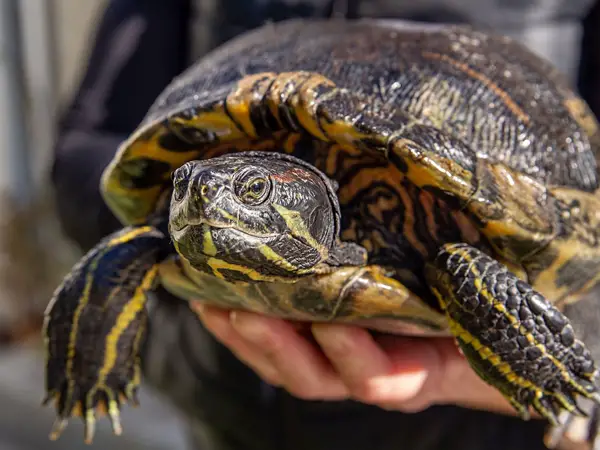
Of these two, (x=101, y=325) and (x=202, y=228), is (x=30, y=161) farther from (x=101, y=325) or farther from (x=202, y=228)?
(x=202, y=228)

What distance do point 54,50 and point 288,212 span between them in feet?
8.32

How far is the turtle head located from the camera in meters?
0.56

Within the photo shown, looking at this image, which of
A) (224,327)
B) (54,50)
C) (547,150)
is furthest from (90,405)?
(54,50)

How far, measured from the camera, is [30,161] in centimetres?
300

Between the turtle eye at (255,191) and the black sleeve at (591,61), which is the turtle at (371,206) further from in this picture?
the black sleeve at (591,61)

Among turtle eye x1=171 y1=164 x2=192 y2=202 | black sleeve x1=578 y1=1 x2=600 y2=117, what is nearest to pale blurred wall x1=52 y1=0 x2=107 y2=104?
black sleeve x1=578 y1=1 x2=600 y2=117

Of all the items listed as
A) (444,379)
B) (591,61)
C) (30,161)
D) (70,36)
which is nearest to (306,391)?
(444,379)

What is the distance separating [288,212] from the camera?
2.05 feet

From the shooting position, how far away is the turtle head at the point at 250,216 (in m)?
0.56

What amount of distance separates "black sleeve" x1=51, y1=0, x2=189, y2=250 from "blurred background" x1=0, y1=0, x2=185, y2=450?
1376 millimetres

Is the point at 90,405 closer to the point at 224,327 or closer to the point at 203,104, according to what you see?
the point at 224,327

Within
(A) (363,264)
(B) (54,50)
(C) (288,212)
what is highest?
(C) (288,212)

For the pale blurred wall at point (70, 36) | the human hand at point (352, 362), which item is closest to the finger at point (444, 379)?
the human hand at point (352, 362)

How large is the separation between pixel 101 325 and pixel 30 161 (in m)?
2.43
